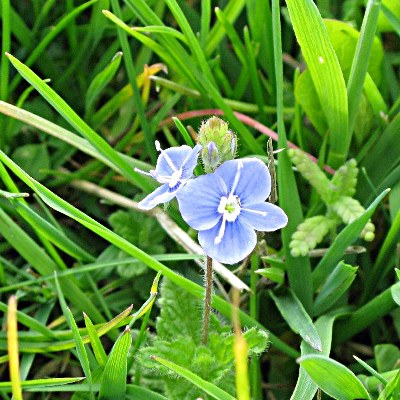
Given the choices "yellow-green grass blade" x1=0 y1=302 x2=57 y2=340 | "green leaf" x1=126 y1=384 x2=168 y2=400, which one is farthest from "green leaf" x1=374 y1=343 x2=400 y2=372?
"yellow-green grass blade" x1=0 y1=302 x2=57 y2=340

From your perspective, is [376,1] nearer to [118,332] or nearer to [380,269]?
[380,269]

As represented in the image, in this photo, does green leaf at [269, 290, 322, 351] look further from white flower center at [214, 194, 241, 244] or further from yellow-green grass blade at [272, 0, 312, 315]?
white flower center at [214, 194, 241, 244]

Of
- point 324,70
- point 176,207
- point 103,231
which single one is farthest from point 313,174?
point 103,231

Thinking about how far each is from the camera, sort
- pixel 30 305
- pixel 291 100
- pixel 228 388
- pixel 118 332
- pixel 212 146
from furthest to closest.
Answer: pixel 291 100 < pixel 30 305 < pixel 118 332 < pixel 228 388 < pixel 212 146

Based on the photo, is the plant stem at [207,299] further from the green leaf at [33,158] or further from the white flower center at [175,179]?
the green leaf at [33,158]

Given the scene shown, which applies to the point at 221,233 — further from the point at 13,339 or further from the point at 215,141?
the point at 13,339

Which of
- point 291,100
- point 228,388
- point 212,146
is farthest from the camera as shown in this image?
point 291,100

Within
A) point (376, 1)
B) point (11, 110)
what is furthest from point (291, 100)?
point (11, 110)
